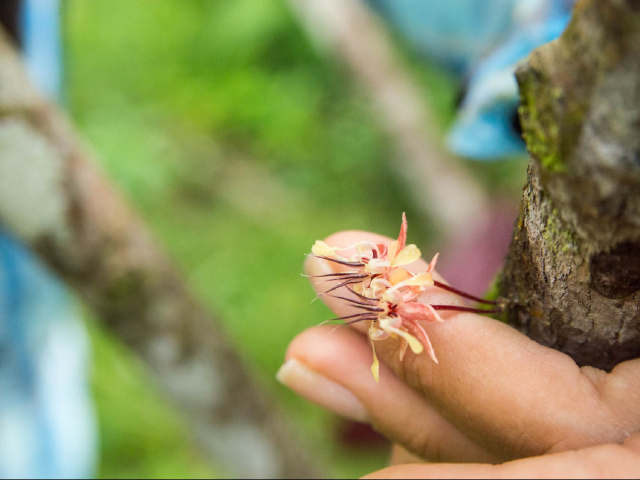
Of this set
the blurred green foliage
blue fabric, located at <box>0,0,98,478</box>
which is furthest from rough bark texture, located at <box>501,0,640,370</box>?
the blurred green foliage

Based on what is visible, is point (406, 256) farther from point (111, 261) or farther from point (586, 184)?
point (111, 261)

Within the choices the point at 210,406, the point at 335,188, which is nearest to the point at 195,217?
the point at 335,188

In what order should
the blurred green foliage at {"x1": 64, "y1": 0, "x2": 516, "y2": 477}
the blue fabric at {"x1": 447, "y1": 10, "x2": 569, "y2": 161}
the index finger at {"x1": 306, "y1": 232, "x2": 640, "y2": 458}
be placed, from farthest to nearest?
1. the blurred green foliage at {"x1": 64, "y1": 0, "x2": 516, "y2": 477}
2. the blue fabric at {"x1": 447, "y1": 10, "x2": 569, "y2": 161}
3. the index finger at {"x1": 306, "y1": 232, "x2": 640, "y2": 458}

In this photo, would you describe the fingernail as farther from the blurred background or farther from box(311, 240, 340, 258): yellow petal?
the blurred background

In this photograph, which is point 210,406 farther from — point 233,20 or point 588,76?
point 233,20

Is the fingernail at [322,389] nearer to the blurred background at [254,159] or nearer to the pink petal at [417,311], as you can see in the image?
the pink petal at [417,311]

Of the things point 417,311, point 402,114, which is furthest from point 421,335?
point 402,114
